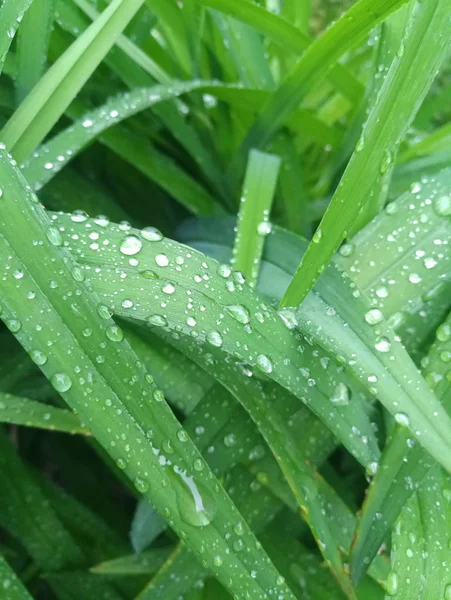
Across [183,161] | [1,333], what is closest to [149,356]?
→ [1,333]

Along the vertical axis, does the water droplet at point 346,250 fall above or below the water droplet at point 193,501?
above

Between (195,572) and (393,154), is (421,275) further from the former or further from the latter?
(195,572)

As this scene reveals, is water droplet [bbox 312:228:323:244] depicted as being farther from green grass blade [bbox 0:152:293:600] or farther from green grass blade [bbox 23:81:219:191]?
green grass blade [bbox 23:81:219:191]

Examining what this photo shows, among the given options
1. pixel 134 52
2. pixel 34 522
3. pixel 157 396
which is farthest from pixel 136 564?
pixel 134 52

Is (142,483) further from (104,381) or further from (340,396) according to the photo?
→ (340,396)

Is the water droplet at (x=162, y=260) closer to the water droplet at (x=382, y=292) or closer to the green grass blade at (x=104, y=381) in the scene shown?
the green grass blade at (x=104, y=381)

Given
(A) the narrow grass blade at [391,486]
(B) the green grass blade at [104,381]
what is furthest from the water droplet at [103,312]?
(A) the narrow grass blade at [391,486]

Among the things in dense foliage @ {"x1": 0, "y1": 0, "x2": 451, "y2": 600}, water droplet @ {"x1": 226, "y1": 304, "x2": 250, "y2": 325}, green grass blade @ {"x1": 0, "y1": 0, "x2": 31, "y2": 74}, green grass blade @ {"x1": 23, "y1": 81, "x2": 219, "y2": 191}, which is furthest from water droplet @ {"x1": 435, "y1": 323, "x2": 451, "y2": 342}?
green grass blade @ {"x1": 0, "y1": 0, "x2": 31, "y2": 74}
